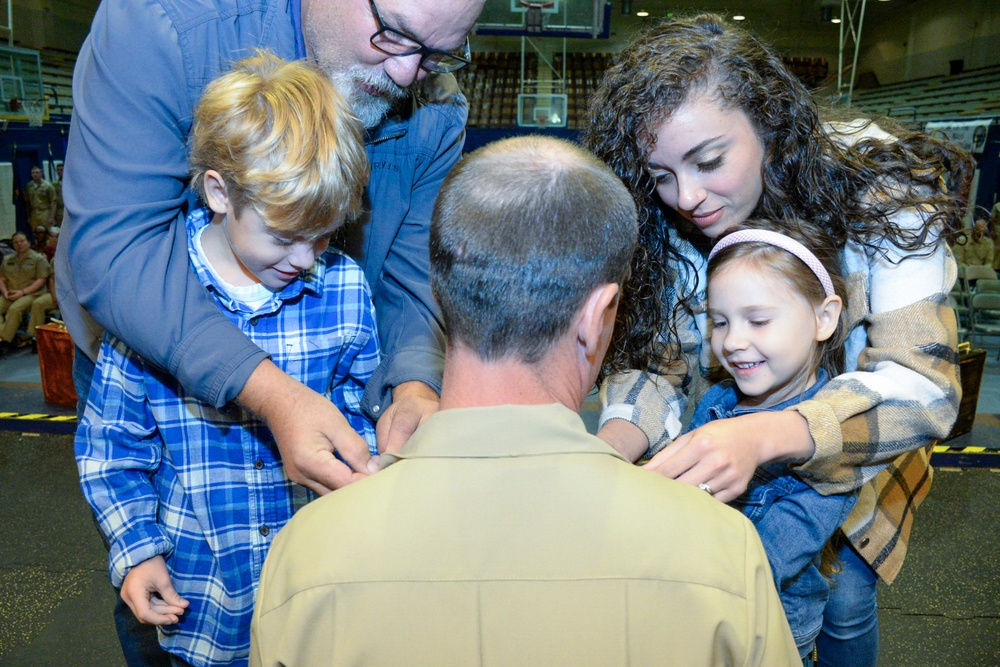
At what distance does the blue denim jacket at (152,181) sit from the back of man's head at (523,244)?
21.8 inches

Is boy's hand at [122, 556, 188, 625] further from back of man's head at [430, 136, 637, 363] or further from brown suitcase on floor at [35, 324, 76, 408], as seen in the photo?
brown suitcase on floor at [35, 324, 76, 408]

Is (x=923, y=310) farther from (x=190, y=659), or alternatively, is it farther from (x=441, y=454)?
(x=190, y=659)

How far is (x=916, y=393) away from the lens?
1.47 meters

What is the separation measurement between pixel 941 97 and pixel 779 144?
56.2 ft

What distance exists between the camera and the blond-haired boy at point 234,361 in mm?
1449

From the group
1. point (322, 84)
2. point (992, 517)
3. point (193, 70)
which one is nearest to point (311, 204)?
point (322, 84)

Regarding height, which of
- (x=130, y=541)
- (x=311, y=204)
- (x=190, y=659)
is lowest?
(x=190, y=659)

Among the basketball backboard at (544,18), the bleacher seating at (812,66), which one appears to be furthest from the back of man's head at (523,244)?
the bleacher seating at (812,66)

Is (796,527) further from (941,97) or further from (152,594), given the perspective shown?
(941,97)

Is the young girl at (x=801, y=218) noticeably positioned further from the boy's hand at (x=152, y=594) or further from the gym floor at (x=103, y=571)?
the gym floor at (x=103, y=571)

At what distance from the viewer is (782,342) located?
5.13ft

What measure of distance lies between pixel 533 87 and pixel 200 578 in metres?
17.8

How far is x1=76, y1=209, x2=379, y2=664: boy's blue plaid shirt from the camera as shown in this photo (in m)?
1.56

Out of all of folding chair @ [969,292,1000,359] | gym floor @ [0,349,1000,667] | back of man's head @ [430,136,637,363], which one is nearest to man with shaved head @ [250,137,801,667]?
back of man's head @ [430,136,637,363]
